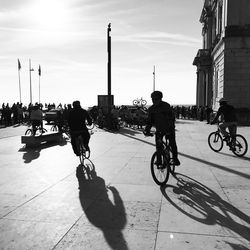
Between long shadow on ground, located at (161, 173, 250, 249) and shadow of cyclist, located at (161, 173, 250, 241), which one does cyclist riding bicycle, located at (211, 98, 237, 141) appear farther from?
shadow of cyclist, located at (161, 173, 250, 241)

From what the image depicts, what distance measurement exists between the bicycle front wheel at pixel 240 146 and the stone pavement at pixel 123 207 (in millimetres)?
1233

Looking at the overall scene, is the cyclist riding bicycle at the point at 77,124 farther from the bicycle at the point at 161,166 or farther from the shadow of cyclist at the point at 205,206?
the shadow of cyclist at the point at 205,206

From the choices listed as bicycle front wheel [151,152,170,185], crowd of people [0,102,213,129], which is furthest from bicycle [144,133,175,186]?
crowd of people [0,102,213,129]

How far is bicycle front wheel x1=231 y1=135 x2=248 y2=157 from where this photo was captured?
423 inches

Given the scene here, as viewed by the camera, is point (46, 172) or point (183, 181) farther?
point (46, 172)

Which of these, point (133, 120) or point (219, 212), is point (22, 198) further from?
point (133, 120)

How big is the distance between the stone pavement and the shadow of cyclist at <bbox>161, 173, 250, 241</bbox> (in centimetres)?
1

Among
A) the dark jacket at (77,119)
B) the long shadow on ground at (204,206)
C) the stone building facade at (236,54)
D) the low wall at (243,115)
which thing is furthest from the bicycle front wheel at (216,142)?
the stone building facade at (236,54)

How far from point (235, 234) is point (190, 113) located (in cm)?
3717

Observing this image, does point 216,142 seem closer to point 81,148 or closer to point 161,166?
point 81,148

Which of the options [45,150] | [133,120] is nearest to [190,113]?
[133,120]

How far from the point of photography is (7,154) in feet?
37.3

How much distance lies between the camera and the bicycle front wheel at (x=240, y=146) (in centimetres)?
1075

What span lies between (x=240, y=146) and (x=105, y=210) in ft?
22.0
